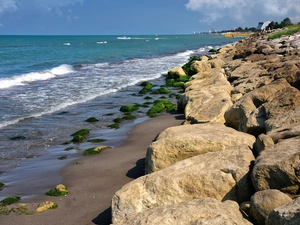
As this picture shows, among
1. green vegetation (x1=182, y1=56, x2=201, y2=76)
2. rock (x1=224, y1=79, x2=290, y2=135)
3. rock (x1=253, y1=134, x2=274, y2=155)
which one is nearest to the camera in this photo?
rock (x1=253, y1=134, x2=274, y2=155)

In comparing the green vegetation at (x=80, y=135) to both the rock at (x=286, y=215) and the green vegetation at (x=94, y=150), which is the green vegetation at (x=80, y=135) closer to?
the green vegetation at (x=94, y=150)

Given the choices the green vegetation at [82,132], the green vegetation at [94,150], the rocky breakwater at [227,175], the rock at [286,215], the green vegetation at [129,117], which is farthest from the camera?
the green vegetation at [129,117]

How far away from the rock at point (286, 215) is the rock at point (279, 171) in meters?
0.74

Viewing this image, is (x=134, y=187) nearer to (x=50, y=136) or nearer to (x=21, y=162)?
(x=21, y=162)

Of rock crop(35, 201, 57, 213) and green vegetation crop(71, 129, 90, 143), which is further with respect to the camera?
green vegetation crop(71, 129, 90, 143)

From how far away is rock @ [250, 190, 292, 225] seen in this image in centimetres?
469

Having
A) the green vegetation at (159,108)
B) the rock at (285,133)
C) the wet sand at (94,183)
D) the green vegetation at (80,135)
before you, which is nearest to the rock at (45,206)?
the wet sand at (94,183)

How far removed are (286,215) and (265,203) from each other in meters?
0.62

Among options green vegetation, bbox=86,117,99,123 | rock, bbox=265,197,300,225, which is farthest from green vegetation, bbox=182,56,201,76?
rock, bbox=265,197,300,225

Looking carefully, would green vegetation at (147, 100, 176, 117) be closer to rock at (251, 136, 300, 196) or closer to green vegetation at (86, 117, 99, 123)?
green vegetation at (86, 117, 99, 123)

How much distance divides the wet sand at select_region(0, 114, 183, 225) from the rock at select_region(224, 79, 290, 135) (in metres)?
2.48

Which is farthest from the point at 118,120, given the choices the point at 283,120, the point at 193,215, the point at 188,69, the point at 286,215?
the point at 188,69

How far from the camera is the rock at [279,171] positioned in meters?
4.93

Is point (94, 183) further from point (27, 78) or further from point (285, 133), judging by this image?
point (27, 78)
